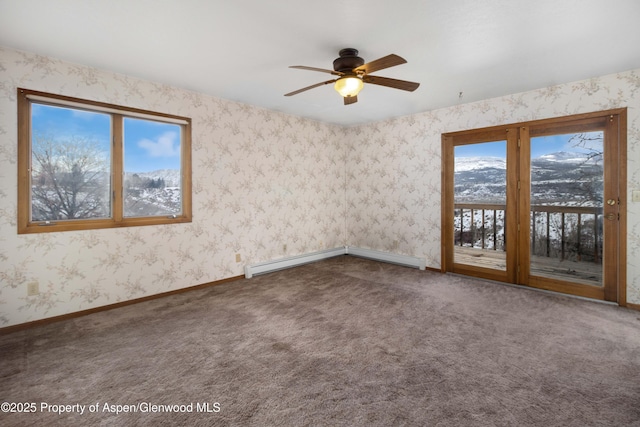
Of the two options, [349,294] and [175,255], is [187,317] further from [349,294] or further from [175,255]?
[349,294]

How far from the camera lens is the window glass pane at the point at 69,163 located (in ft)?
9.34

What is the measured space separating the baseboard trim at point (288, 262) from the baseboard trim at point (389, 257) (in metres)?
0.26

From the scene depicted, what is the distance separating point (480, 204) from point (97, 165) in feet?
15.8

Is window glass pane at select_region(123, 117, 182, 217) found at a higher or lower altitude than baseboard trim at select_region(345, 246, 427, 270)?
higher

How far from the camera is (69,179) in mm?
3018

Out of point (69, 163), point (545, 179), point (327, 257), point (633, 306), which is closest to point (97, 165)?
point (69, 163)

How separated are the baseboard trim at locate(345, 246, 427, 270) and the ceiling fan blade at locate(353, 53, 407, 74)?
3.19 meters

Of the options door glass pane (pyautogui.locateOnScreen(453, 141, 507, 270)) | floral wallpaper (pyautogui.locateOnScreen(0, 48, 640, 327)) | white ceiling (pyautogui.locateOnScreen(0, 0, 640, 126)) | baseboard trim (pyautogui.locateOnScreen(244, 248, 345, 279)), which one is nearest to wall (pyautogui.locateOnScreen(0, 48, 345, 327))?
floral wallpaper (pyautogui.locateOnScreen(0, 48, 640, 327))

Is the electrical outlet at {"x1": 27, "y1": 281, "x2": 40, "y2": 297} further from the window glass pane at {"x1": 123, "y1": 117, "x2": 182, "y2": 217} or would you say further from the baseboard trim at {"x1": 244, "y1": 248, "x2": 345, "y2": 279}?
the baseboard trim at {"x1": 244, "y1": 248, "x2": 345, "y2": 279}

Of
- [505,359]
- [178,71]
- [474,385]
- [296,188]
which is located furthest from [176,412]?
[296,188]

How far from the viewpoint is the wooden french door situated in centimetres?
329

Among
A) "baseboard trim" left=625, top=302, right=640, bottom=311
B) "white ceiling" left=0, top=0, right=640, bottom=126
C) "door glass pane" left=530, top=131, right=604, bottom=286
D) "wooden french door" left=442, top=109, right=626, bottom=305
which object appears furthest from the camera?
"door glass pane" left=530, top=131, right=604, bottom=286

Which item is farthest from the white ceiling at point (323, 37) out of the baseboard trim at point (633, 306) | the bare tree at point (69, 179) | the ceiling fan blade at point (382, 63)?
the baseboard trim at point (633, 306)

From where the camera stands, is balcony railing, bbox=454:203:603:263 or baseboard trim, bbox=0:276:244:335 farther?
balcony railing, bbox=454:203:603:263
